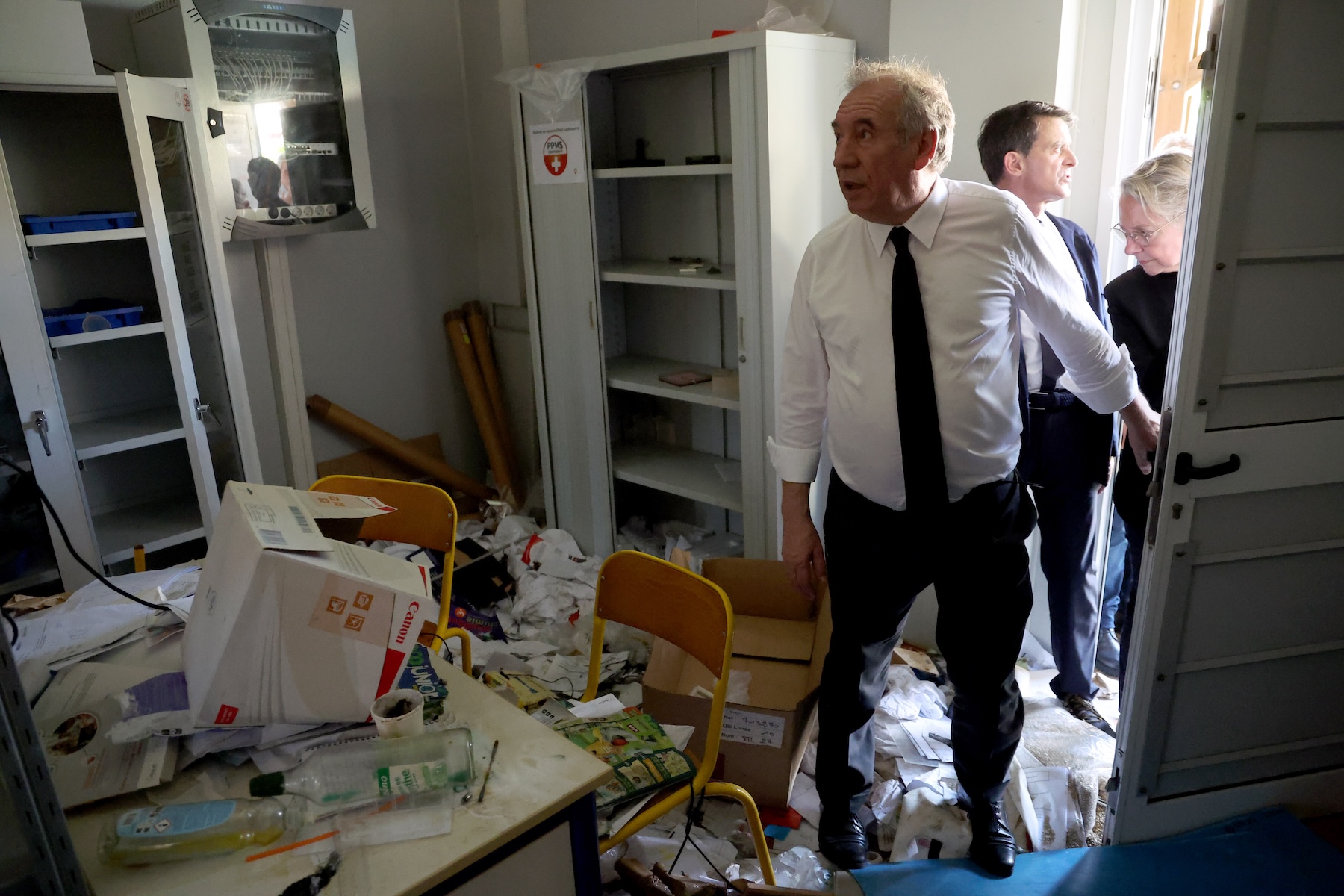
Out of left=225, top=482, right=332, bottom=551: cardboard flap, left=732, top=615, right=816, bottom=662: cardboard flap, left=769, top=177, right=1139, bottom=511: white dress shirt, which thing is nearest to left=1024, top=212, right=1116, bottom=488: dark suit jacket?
left=769, top=177, right=1139, bottom=511: white dress shirt

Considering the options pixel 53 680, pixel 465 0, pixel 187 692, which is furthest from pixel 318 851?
pixel 465 0

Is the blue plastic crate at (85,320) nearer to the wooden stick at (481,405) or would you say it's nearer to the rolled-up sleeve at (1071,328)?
the wooden stick at (481,405)

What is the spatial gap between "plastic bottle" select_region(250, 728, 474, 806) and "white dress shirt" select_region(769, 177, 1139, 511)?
92 centimetres

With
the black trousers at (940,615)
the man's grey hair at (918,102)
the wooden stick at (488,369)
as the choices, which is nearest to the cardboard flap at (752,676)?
the black trousers at (940,615)

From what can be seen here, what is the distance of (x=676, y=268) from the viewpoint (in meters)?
3.02

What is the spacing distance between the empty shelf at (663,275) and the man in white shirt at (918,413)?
0.93 meters

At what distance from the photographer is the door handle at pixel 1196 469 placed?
65.8 inches

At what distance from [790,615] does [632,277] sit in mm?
1209

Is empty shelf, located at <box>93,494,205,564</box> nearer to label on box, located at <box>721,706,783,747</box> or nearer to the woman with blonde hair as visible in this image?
label on box, located at <box>721,706,783,747</box>

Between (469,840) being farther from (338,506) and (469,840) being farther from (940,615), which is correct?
(940,615)

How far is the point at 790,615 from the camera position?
2502mm

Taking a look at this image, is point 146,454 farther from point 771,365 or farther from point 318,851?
point 318,851

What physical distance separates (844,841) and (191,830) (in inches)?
51.5

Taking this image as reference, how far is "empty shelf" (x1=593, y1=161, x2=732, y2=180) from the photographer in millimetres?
2637
